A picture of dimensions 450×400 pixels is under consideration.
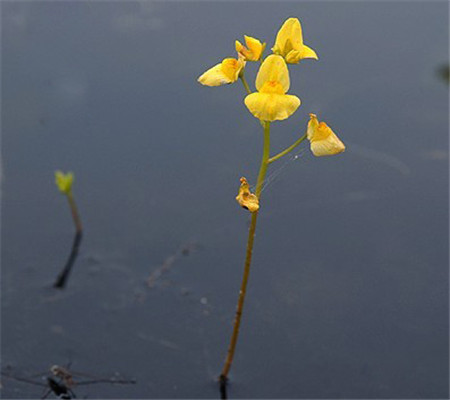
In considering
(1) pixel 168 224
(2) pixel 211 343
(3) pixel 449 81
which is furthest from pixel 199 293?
(3) pixel 449 81

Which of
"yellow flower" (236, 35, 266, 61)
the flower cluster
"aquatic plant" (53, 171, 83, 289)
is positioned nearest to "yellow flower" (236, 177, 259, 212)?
the flower cluster

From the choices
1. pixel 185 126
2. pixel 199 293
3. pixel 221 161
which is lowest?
pixel 199 293

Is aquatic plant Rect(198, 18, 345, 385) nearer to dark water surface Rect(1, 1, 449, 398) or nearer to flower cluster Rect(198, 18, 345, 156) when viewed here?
flower cluster Rect(198, 18, 345, 156)

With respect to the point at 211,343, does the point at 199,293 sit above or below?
above

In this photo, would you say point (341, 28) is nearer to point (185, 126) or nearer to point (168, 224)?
point (185, 126)

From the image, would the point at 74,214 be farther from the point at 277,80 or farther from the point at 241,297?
the point at 277,80

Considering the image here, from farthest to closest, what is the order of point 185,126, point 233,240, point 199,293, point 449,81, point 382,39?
point 382,39, point 449,81, point 185,126, point 233,240, point 199,293
